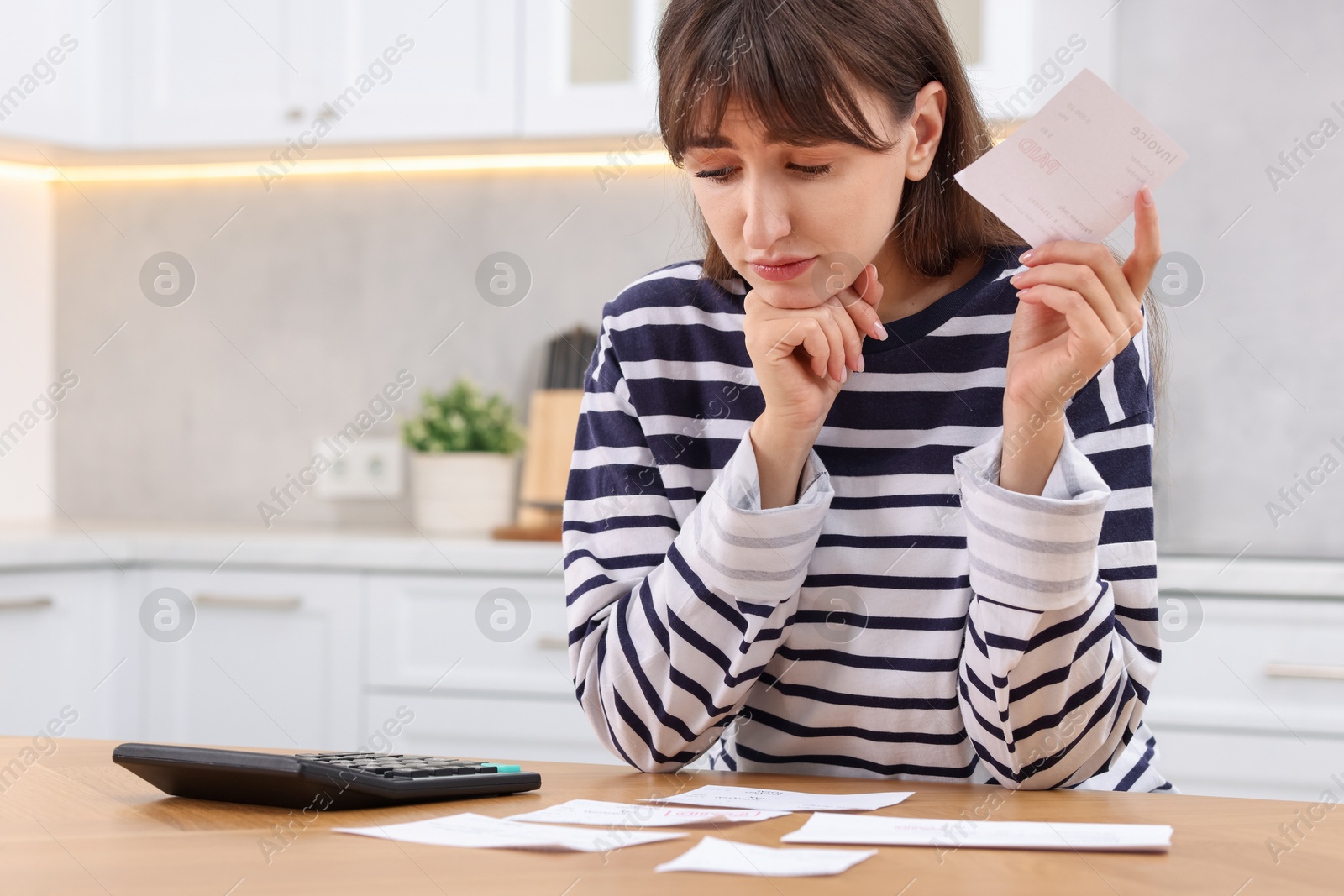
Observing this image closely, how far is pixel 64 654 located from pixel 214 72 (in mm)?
1121

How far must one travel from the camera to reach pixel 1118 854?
63 cm

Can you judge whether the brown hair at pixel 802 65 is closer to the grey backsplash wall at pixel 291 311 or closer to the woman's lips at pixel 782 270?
the woman's lips at pixel 782 270

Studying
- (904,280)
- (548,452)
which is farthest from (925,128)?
(548,452)

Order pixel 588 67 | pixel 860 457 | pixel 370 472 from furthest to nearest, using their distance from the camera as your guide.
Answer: pixel 370 472, pixel 588 67, pixel 860 457

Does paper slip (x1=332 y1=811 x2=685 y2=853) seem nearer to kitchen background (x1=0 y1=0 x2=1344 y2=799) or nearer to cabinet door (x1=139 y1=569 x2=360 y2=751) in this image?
kitchen background (x1=0 y1=0 x2=1344 y2=799)

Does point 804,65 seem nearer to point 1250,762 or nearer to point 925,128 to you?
point 925,128

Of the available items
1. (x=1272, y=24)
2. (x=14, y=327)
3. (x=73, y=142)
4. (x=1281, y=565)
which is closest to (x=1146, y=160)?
(x=1281, y=565)

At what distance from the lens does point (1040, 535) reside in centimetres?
80

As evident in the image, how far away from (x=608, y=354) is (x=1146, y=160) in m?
0.53

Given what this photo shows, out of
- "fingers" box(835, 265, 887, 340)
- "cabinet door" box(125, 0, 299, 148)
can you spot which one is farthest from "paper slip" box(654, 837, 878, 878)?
"cabinet door" box(125, 0, 299, 148)

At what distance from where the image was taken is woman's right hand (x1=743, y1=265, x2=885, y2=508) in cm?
92

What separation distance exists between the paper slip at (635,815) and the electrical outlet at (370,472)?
1.84 metres

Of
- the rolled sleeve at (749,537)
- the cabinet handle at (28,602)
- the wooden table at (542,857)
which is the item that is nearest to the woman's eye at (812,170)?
the rolled sleeve at (749,537)

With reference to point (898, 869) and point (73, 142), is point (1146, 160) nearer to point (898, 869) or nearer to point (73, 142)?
point (898, 869)
